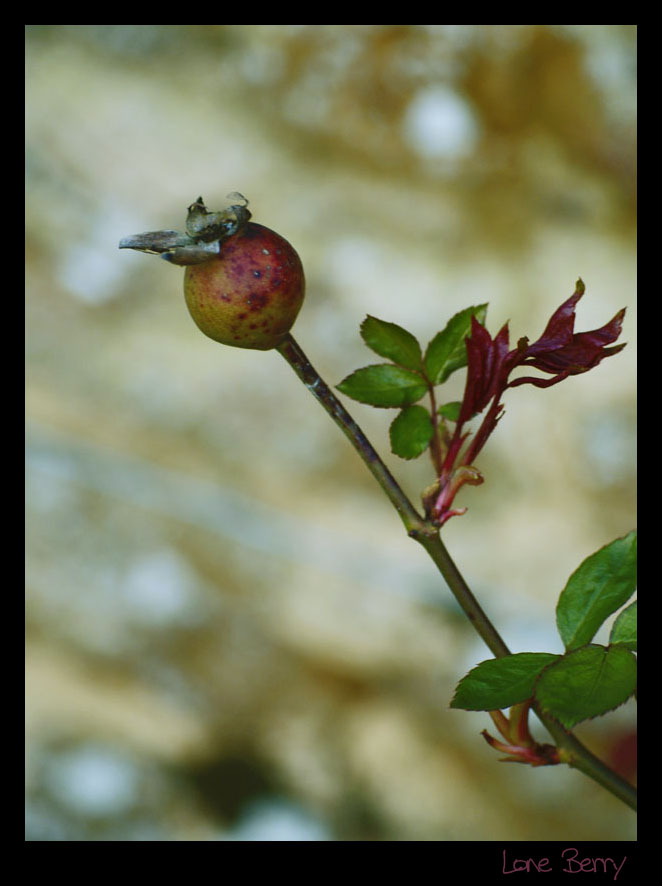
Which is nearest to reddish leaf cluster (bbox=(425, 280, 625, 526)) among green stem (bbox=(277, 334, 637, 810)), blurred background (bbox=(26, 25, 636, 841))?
green stem (bbox=(277, 334, 637, 810))

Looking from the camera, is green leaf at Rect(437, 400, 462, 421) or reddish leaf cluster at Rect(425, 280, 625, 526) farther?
green leaf at Rect(437, 400, 462, 421)

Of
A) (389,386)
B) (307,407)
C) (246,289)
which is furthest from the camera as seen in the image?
(307,407)

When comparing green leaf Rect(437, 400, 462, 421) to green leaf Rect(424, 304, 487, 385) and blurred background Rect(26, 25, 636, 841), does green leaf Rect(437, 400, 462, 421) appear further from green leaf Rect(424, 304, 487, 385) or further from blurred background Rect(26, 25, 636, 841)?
blurred background Rect(26, 25, 636, 841)

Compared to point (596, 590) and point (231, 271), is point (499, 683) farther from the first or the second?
point (231, 271)

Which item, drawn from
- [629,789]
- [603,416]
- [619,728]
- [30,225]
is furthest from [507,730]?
[30,225]

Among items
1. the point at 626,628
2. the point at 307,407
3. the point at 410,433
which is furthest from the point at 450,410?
the point at 307,407
